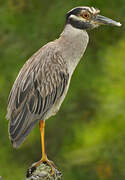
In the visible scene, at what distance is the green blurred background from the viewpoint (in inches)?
436

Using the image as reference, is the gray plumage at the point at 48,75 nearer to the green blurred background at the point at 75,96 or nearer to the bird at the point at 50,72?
the bird at the point at 50,72

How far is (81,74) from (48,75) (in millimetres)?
Answer: 5043

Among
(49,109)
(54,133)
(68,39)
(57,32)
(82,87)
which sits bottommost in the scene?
(54,133)

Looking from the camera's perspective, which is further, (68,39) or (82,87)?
(82,87)

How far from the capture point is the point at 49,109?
6801 mm

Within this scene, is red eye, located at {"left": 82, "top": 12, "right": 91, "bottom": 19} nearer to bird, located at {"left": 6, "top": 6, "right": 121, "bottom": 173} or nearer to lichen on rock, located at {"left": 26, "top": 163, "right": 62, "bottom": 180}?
bird, located at {"left": 6, "top": 6, "right": 121, "bottom": 173}

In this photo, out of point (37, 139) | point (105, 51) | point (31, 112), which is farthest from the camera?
point (37, 139)

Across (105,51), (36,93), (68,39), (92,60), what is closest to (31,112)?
(36,93)

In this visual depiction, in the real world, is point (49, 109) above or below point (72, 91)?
above

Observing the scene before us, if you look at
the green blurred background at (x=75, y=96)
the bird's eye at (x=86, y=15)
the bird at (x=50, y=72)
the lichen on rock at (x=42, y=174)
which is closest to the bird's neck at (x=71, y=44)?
the bird at (x=50, y=72)

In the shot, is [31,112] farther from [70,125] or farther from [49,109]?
[70,125]

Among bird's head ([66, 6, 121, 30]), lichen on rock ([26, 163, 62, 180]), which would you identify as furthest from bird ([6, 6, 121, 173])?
lichen on rock ([26, 163, 62, 180])

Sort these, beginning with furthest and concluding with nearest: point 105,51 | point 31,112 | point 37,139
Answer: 1. point 37,139
2. point 105,51
3. point 31,112

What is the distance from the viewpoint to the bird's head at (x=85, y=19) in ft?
21.8
